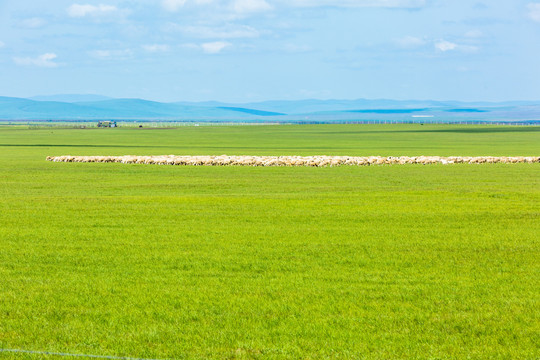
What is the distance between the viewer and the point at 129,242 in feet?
57.4

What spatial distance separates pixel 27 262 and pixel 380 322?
7317 mm

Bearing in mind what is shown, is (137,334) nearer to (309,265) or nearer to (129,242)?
(309,265)

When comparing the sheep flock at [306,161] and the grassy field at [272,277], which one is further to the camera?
the sheep flock at [306,161]

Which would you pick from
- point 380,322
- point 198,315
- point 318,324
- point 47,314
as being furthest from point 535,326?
point 47,314

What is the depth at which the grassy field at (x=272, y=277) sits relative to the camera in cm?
1012

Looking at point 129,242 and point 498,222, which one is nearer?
point 129,242

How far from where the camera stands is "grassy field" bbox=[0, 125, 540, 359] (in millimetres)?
10125

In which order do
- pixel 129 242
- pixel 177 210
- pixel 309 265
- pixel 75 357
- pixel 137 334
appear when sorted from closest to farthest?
pixel 75 357, pixel 137 334, pixel 309 265, pixel 129 242, pixel 177 210

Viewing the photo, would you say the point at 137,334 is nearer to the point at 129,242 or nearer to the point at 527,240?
the point at 129,242

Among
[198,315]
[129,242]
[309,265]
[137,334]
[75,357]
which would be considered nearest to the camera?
[75,357]

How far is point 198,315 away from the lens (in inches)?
443

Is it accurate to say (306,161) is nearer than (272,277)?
No

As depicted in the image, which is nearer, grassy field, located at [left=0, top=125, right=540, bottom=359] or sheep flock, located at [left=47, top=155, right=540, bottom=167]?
grassy field, located at [left=0, top=125, right=540, bottom=359]

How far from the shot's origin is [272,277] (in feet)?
44.9
